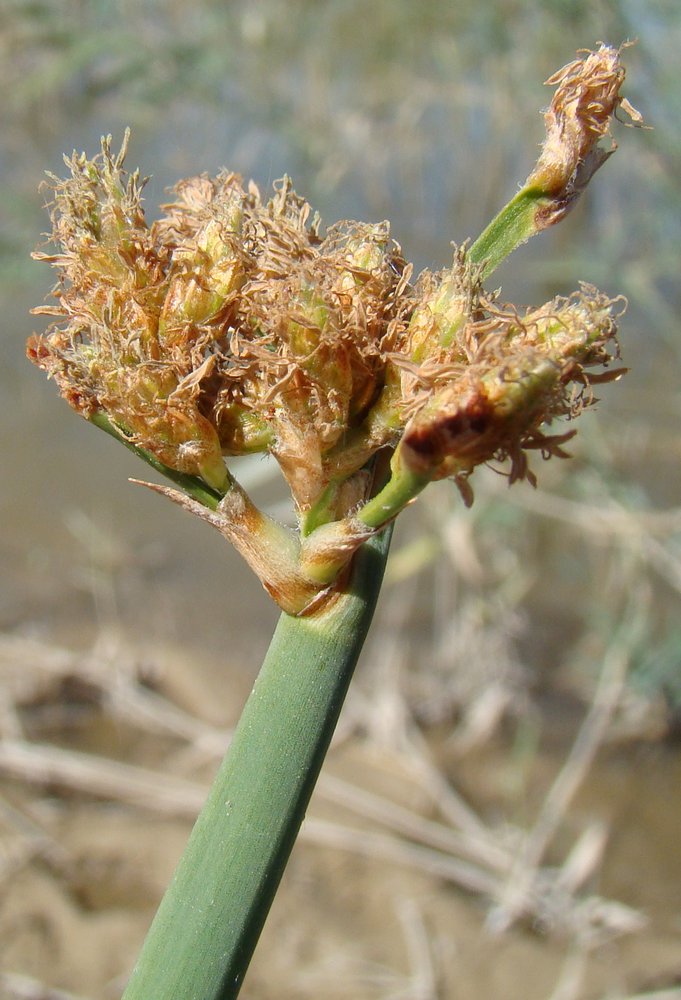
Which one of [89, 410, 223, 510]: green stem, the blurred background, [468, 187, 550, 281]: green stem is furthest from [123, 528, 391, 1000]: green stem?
the blurred background

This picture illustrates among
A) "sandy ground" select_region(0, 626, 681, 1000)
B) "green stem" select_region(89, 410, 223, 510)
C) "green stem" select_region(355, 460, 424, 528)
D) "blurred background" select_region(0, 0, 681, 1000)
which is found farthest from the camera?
"blurred background" select_region(0, 0, 681, 1000)

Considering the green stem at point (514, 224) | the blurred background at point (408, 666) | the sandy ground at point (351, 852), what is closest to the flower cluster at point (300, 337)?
the green stem at point (514, 224)

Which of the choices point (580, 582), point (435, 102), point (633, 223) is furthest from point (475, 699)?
point (435, 102)

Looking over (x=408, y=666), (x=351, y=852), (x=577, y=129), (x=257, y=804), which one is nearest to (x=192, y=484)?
(x=257, y=804)

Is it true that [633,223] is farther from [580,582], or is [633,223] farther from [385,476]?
[385,476]

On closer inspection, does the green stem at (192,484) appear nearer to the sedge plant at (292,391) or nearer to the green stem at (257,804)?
the sedge plant at (292,391)

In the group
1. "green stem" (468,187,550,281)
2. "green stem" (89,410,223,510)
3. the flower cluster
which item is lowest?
"green stem" (89,410,223,510)

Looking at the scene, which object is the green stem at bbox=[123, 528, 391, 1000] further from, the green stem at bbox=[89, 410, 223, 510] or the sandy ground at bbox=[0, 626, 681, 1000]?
the sandy ground at bbox=[0, 626, 681, 1000]

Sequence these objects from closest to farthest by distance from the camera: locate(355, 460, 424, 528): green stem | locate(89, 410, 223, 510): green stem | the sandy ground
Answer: locate(355, 460, 424, 528): green stem → locate(89, 410, 223, 510): green stem → the sandy ground
